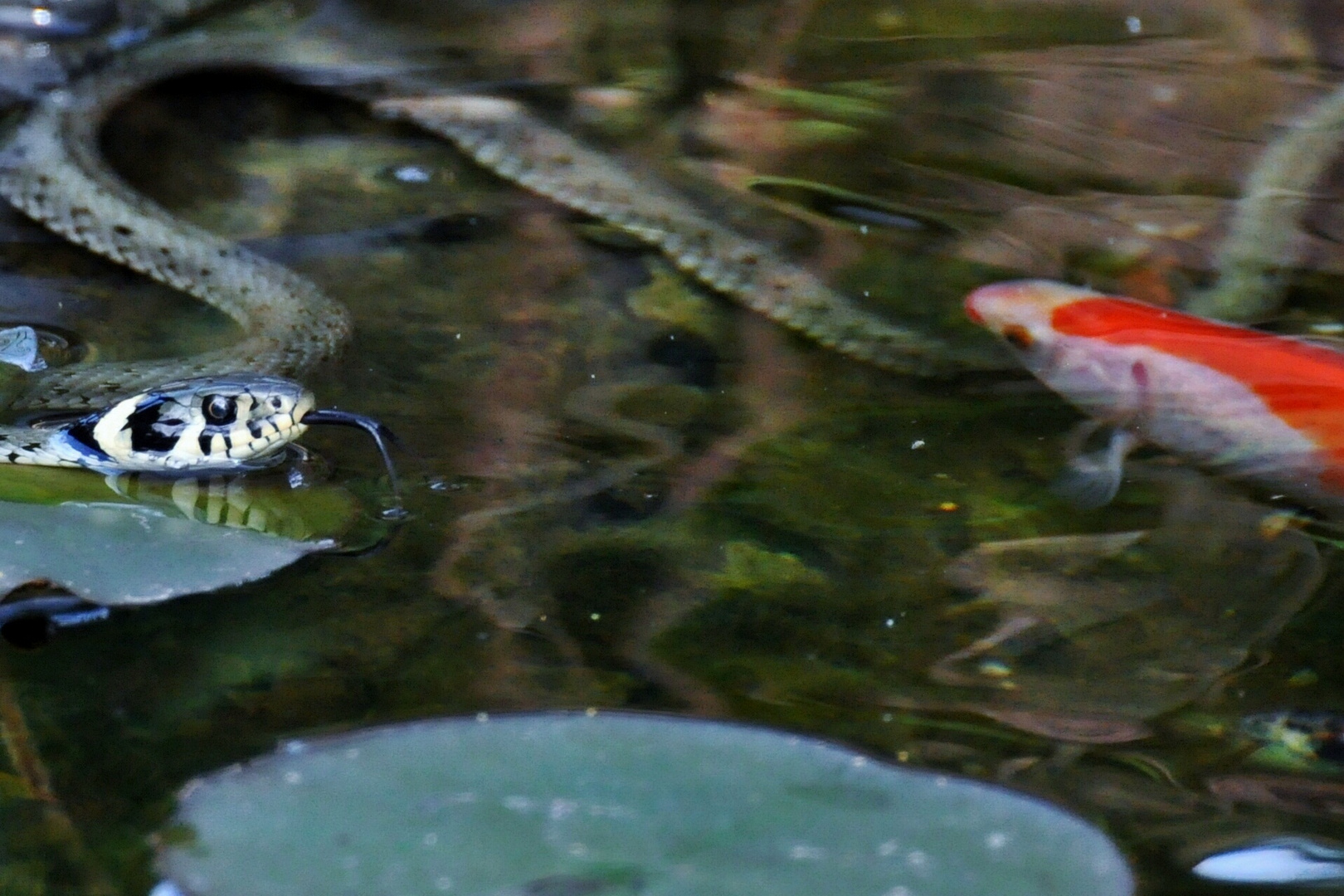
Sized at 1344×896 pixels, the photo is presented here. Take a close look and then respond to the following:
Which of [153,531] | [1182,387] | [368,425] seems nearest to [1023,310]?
[1182,387]

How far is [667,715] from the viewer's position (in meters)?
2.12

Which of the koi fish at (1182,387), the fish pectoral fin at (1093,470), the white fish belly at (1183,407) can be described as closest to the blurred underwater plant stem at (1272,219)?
the koi fish at (1182,387)

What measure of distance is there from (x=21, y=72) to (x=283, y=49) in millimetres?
956

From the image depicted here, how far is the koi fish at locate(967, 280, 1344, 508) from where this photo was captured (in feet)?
9.74

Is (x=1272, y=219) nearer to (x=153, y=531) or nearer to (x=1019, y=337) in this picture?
(x=1019, y=337)

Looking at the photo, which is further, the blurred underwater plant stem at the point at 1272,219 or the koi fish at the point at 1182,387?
the blurred underwater plant stem at the point at 1272,219

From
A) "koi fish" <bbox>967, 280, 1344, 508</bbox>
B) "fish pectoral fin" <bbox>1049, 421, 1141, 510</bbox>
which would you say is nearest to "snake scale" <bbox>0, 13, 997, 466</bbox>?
"koi fish" <bbox>967, 280, 1344, 508</bbox>

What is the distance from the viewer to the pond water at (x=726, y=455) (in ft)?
7.50

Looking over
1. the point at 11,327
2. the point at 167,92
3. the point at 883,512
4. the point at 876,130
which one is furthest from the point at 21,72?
the point at 883,512

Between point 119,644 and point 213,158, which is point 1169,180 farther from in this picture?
point 119,644

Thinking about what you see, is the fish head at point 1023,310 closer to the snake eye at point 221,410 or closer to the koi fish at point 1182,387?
the koi fish at point 1182,387

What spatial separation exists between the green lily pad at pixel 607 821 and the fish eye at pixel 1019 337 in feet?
5.67

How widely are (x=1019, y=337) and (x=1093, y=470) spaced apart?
0.52 meters

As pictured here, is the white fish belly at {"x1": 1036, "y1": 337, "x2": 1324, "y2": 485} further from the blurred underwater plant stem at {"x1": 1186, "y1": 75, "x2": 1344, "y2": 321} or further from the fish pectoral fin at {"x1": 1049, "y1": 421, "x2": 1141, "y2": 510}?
the blurred underwater plant stem at {"x1": 1186, "y1": 75, "x2": 1344, "y2": 321}
